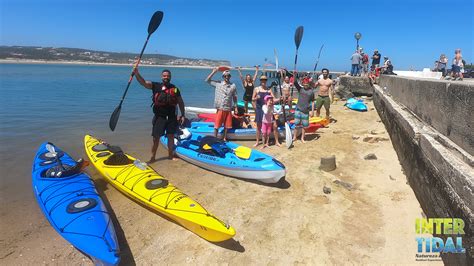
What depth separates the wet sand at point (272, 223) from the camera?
347cm

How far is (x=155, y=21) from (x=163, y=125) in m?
2.84

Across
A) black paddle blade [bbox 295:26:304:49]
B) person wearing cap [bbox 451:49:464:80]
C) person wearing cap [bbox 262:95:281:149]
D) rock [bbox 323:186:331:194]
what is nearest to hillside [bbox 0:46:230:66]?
person wearing cap [bbox 451:49:464:80]

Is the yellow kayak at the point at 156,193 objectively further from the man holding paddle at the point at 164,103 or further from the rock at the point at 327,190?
the rock at the point at 327,190

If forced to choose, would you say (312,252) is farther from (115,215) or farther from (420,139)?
(115,215)

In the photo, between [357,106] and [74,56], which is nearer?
[357,106]

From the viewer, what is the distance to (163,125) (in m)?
5.95

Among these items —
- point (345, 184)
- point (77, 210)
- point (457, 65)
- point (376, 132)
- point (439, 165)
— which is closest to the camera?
point (439, 165)

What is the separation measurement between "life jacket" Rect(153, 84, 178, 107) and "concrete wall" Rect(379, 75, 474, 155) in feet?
15.1

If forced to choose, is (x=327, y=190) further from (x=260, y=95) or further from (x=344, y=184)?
(x=260, y=95)

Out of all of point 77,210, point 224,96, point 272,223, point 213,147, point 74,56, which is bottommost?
point 272,223

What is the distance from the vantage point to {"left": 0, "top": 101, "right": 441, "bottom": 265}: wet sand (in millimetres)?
3467

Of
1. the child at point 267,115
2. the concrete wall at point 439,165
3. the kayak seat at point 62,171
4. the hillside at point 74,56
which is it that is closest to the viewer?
the concrete wall at point 439,165

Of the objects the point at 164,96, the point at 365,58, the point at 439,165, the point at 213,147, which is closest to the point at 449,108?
the point at 439,165

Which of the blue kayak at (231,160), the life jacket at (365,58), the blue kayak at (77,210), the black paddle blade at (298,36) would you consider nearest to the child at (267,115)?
the blue kayak at (231,160)
